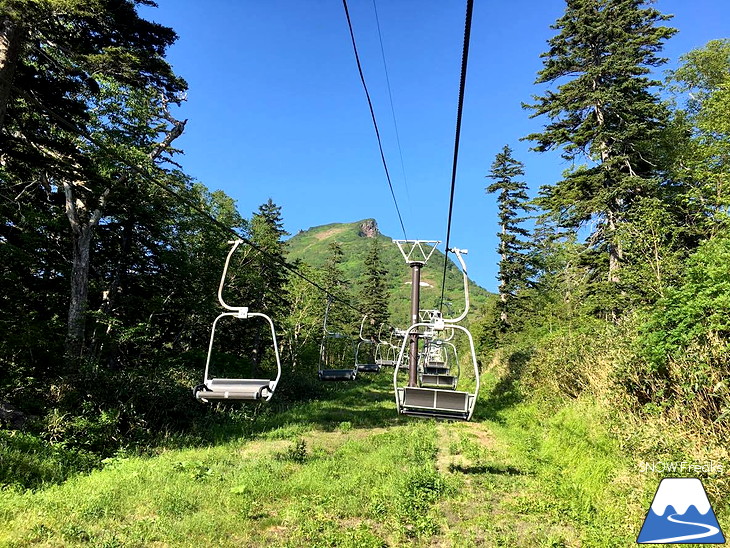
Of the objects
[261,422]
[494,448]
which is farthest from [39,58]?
[494,448]

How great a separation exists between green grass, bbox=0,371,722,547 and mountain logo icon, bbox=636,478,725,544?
0.84 m

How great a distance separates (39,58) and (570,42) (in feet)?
74.0

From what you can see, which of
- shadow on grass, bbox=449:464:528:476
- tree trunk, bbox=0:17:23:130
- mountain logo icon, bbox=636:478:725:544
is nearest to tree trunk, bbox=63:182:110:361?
tree trunk, bbox=0:17:23:130

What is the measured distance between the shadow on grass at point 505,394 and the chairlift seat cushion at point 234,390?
9.08 m

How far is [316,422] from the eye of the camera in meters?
13.7

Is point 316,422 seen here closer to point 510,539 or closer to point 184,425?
point 184,425

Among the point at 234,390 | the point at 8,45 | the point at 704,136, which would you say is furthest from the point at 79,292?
the point at 704,136

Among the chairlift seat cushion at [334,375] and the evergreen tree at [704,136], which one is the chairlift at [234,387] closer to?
the chairlift seat cushion at [334,375]

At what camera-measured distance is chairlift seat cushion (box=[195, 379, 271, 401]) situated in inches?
270

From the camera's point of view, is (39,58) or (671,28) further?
(671,28)

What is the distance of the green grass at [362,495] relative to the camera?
17.3 feet

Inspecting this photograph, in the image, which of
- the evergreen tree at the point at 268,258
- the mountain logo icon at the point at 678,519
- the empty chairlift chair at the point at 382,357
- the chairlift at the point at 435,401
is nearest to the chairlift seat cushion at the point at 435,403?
the chairlift at the point at 435,401

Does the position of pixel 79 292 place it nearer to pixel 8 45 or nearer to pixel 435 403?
pixel 8 45

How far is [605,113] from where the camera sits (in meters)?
18.4
